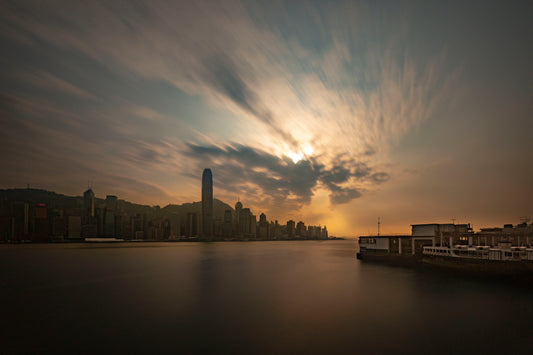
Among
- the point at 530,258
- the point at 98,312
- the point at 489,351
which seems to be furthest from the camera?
the point at 530,258

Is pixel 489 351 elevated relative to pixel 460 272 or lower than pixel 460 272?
elevated

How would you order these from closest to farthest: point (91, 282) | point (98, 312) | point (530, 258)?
point (98, 312) < point (530, 258) < point (91, 282)

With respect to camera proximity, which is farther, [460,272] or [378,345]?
[460,272]

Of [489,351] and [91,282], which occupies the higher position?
[489,351]

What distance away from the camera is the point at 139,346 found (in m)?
21.1

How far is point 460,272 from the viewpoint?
57.5 metres

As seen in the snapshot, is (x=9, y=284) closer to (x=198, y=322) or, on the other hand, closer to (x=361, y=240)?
(x=198, y=322)

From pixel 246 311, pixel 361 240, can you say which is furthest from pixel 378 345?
pixel 361 240

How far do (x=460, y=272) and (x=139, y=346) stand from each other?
66.8m

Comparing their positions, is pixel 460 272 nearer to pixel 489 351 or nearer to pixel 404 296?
pixel 404 296

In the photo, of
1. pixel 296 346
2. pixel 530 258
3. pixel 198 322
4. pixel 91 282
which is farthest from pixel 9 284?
pixel 530 258

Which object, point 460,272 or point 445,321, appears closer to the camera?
point 445,321

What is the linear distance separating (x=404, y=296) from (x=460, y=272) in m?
29.6

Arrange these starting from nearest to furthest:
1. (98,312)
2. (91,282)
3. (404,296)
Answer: (98,312) < (404,296) < (91,282)
